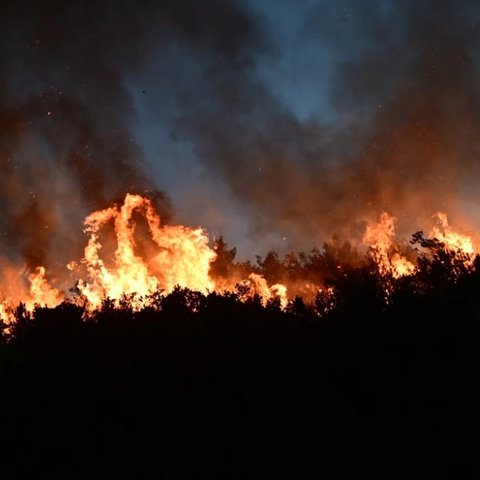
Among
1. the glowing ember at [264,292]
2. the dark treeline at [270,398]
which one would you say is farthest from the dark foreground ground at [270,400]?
the glowing ember at [264,292]

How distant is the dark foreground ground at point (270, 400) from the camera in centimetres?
573

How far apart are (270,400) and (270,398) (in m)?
0.04

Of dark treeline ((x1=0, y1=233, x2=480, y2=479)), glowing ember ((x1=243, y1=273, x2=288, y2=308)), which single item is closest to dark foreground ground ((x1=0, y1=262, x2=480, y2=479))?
dark treeline ((x1=0, y1=233, x2=480, y2=479))

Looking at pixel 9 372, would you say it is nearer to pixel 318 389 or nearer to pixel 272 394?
pixel 272 394

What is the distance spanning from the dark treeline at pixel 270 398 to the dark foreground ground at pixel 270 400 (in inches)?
0.7

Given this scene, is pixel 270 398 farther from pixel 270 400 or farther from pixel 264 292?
pixel 264 292

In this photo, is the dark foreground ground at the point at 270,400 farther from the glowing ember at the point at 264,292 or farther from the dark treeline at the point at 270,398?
the glowing ember at the point at 264,292

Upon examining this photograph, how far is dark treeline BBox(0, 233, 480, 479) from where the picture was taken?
18.8 feet

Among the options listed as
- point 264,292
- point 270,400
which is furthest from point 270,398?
point 264,292

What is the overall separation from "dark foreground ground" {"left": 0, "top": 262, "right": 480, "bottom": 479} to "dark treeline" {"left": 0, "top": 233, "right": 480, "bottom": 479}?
0.02 meters

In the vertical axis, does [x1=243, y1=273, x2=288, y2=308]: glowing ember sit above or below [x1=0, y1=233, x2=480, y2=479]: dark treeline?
above

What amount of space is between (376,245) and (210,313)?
60.8 ft

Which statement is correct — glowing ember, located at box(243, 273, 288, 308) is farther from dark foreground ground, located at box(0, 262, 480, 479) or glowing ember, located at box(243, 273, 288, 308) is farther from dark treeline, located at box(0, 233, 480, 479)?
dark foreground ground, located at box(0, 262, 480, 479)

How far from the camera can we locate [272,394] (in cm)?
694
